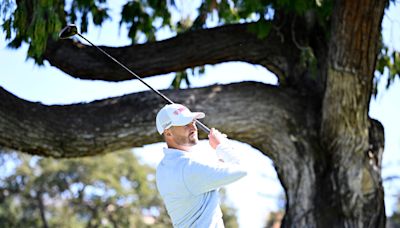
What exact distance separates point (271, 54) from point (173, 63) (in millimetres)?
875

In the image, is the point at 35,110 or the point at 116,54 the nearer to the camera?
the point at 35,110

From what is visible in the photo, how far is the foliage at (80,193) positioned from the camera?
29406 mm

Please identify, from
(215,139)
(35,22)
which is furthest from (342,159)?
(215,139)

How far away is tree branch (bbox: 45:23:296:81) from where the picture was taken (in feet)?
25.0

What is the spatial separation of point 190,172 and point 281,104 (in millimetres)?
3774

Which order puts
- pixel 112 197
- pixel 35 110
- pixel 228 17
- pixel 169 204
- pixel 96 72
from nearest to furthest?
1. pixel 169 204
2. pixel 35 110
3. pixel 96 72
4. pixel 228 17
5. pixel 112 197

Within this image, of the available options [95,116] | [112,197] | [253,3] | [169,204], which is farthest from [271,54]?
[112,197]

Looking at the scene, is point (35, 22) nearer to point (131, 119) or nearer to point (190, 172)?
point (131, 119)

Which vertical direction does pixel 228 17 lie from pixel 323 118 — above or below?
above

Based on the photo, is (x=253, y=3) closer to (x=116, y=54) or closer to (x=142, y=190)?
(x=116, y=54)

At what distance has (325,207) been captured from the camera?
738cm

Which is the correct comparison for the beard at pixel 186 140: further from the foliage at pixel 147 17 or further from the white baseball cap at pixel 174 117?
the foliage at pixel 147 17

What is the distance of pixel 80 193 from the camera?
30.5m

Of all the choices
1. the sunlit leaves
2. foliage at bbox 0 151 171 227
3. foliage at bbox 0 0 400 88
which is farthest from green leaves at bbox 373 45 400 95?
foliage at bbox 0 151 171 227
